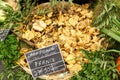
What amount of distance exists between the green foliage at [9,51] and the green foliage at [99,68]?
0.45 metres

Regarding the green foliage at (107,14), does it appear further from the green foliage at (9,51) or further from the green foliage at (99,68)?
the green foliage at (9,51)

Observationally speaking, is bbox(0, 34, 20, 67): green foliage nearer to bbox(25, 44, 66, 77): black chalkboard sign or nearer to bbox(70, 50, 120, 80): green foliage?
bbox(25, 44, 66, 77): black chalkboard sign

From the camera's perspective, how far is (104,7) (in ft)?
8.33

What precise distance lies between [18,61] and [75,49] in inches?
16.1

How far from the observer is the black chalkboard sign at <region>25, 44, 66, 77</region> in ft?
8.13

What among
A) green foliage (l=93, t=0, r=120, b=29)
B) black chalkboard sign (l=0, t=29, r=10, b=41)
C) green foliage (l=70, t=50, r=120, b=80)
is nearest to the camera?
green foliage (l=70, t=50, r=120, b=80)

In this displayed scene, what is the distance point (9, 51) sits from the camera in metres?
2.59

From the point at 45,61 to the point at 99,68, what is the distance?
1.21ft

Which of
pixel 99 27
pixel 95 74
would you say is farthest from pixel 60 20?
pixel 95 74

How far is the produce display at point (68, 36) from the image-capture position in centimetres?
244

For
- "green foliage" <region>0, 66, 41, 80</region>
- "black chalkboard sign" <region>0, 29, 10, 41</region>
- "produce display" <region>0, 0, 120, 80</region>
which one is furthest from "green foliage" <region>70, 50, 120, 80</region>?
"black chalkboard sign" <region>0, 29, 10, 41</region>

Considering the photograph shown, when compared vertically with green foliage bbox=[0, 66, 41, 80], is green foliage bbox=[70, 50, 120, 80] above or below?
above

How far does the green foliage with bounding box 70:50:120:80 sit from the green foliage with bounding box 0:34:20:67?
449 millimetres

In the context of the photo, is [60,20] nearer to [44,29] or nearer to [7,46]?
[44,29]
